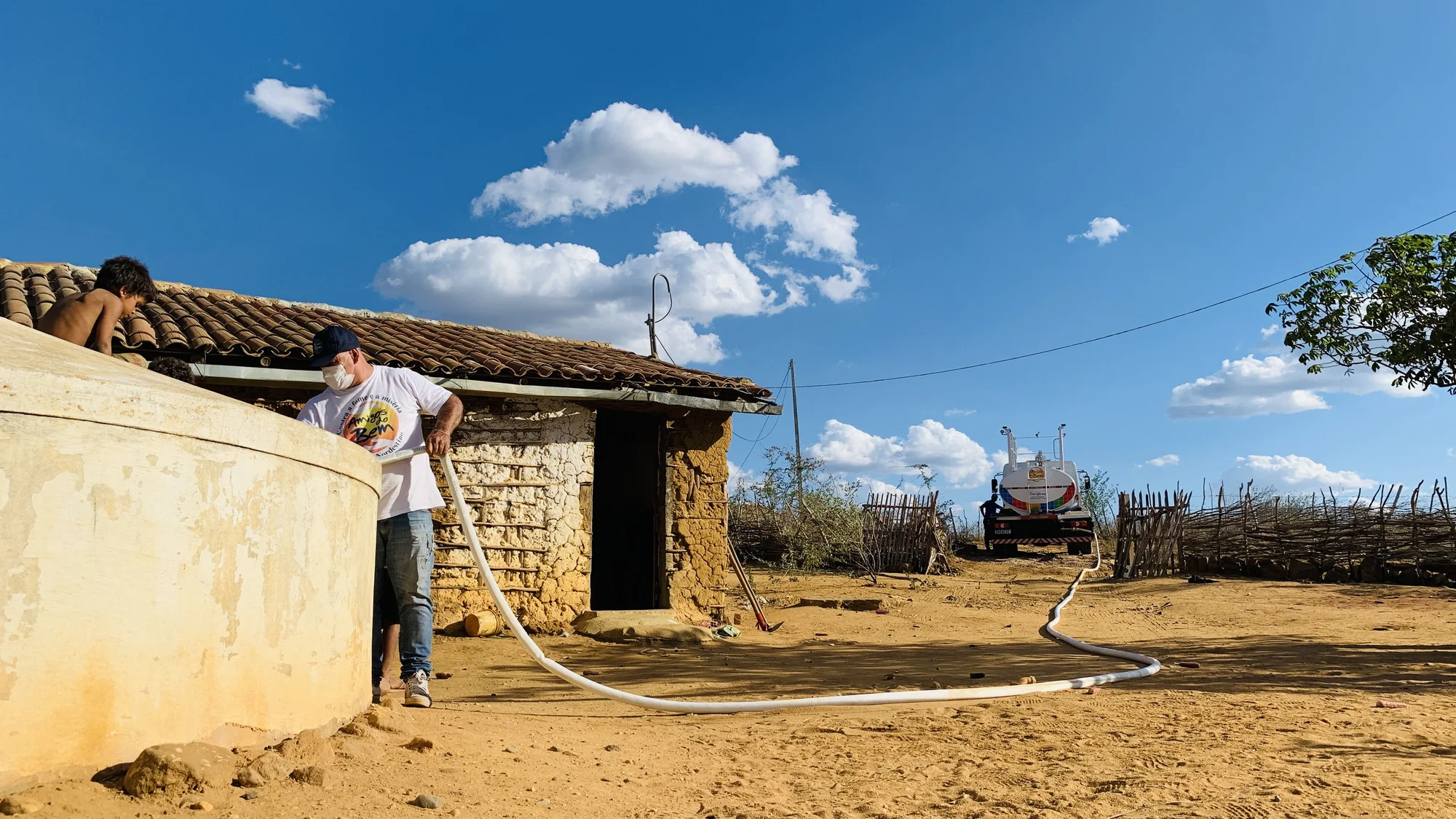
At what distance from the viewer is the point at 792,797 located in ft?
10.2

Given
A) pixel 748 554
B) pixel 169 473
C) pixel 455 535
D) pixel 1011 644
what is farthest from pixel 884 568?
pixel 169 473

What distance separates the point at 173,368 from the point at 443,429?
96.4 inches

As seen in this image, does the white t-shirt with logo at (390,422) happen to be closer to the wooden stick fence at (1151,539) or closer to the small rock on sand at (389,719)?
the small rock on sand at (389,719)

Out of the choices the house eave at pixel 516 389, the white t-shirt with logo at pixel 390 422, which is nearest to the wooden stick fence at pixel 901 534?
the house eave at pixel 516 389

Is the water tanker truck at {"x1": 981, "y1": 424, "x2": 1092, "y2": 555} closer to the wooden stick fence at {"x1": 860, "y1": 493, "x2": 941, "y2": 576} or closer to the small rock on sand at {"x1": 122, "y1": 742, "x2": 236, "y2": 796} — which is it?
the wooden stick fence at {"x1": 860, "y1": 493, "x2": 941, "y2": 576}

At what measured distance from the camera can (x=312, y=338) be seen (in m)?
8.19

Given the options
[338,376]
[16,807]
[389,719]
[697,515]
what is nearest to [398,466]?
[338,376]

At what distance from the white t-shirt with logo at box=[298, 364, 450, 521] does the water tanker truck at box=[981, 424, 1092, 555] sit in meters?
18.5

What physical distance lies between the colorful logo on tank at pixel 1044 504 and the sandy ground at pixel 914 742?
13.2 metres

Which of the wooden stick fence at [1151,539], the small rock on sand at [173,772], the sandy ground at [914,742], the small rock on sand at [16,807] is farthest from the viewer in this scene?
the wooden stick fence at [1151,539]

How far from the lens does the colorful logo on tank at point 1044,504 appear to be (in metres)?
21.0

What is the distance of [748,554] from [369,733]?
15399mm

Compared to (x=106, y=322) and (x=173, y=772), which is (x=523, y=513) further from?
(x=173, y=772)

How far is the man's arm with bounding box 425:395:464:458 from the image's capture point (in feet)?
13.4
